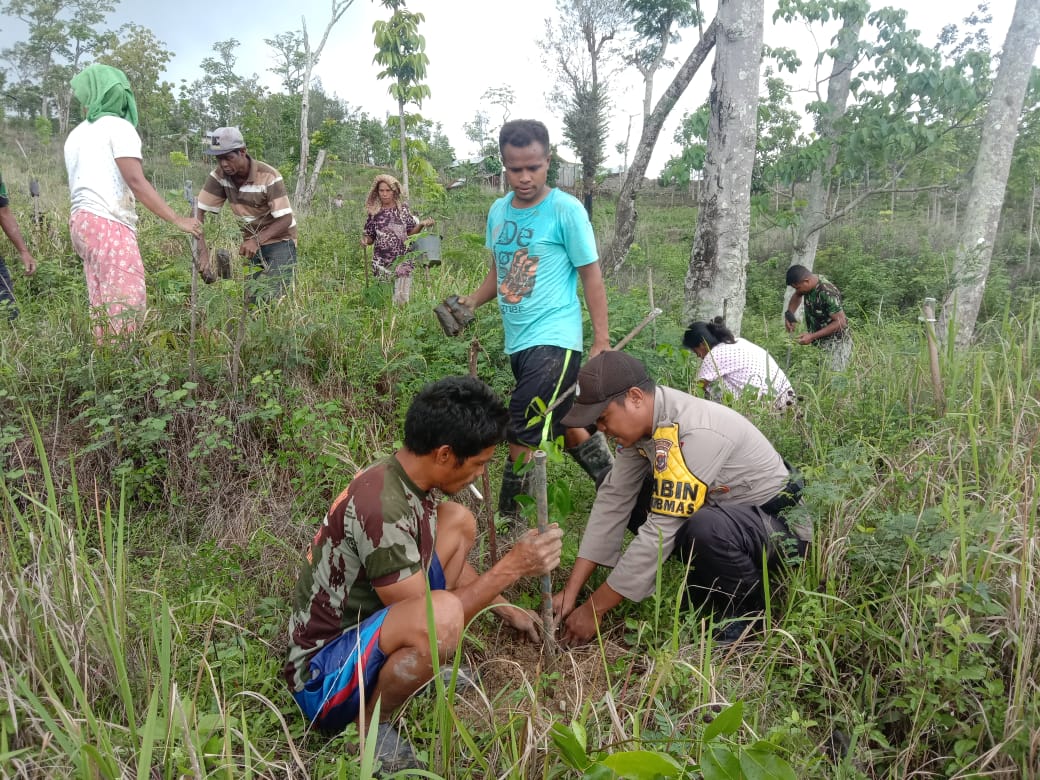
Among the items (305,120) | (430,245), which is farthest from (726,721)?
(305,120)

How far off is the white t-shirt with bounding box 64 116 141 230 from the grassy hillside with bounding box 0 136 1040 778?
1.97ft

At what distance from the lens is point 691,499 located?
224cm

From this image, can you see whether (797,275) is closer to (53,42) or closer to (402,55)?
(402,55)

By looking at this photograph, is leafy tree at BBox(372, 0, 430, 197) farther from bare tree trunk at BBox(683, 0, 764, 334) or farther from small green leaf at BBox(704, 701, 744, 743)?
small green leaf at BBox(704, 701, 744, 743)

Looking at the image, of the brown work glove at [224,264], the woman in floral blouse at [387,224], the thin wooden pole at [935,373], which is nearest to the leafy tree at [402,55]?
the woman in floral blouse at [387,224]

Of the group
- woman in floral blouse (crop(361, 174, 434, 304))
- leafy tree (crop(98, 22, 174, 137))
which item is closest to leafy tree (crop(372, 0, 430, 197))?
woman in floral blouse (crop(361, 174, 434, 304))

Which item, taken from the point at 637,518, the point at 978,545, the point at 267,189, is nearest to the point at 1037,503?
the point at 978,545

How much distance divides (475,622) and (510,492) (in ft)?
2.81

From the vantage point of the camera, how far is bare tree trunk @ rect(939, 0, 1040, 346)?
5844 millimetres

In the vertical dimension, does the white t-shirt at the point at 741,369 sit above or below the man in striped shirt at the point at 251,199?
below

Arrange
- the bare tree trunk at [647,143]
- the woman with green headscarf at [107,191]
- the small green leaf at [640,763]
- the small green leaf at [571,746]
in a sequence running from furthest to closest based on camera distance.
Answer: the bare tree trunk at [647,143] → the woman with green headscarf at [107,191] → the small green leaf at [571,746] → the small green leaf at [640,763]

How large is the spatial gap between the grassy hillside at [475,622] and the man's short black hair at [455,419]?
0.66 metres

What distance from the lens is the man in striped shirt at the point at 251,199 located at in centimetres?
429

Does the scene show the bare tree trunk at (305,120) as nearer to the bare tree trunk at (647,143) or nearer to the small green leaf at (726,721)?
the bare tree trunk at (647,143)
